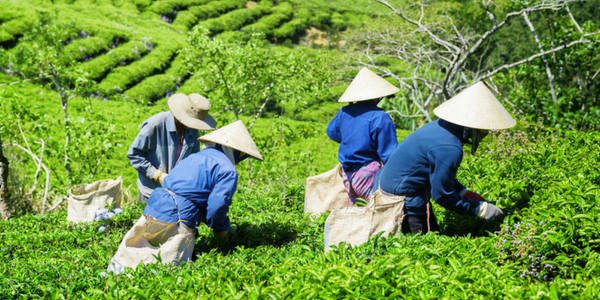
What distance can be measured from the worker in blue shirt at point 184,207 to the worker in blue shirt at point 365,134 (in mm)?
897

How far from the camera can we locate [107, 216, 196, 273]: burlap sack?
11.0 ft

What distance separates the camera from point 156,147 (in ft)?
A: 13.9

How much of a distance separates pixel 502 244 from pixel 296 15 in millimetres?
26645

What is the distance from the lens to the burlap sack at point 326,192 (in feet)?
15.2

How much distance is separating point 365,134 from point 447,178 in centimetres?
95

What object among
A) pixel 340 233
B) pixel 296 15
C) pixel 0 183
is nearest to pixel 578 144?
pixel 340 233

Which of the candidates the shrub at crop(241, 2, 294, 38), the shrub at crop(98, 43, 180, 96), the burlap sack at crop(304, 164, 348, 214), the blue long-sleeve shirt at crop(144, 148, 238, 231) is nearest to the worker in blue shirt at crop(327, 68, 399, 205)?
the burlap sack at crop(304, 164, 348, 214)

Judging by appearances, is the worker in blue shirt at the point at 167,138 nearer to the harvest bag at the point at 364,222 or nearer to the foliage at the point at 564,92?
the harvest bag at the point at 364,222

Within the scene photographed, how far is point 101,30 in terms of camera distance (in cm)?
1786

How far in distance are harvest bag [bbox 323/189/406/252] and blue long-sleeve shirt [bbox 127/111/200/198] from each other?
173cm

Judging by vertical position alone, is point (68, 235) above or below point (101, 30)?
above

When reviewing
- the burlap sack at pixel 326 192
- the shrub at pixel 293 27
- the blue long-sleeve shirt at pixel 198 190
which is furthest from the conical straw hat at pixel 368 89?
the shrub at pixel 293 27

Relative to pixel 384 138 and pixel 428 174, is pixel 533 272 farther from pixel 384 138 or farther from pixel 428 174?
pixel 384 138

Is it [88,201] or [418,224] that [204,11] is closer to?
[88,201]
